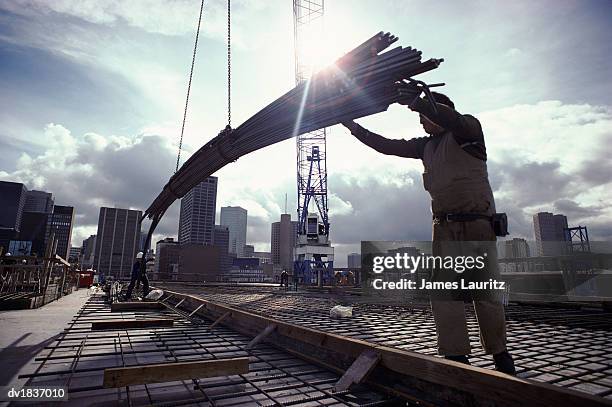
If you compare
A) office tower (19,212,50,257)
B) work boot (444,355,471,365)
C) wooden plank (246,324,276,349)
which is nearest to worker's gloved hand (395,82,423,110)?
work boot (444,355,471,365)

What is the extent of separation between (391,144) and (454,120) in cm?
74

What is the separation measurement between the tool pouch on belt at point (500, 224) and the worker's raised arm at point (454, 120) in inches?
24.1

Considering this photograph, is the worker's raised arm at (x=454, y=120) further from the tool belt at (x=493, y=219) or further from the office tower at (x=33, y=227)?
the office tower at (x=33, y=227)

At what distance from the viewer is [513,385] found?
1778mm

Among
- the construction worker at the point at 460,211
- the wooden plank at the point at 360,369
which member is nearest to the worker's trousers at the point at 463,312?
the construction worker at the point at 460,211

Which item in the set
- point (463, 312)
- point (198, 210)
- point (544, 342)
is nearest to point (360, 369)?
point (463, 312)

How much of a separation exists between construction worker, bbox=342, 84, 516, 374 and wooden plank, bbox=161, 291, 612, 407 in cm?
30

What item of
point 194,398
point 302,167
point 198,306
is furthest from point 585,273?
point 194,398

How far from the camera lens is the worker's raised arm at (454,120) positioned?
249 centimetres

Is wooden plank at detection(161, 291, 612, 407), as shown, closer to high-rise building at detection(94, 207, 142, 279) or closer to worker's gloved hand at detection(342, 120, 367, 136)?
worker's gloved hand at detection(342, 120, 367, 136)

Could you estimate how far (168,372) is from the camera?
7.77 feet

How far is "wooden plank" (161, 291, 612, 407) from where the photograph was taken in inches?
64.6

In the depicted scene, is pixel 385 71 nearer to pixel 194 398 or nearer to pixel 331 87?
pixel 331 87

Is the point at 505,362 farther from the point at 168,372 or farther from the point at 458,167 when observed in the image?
the point at 168,372
